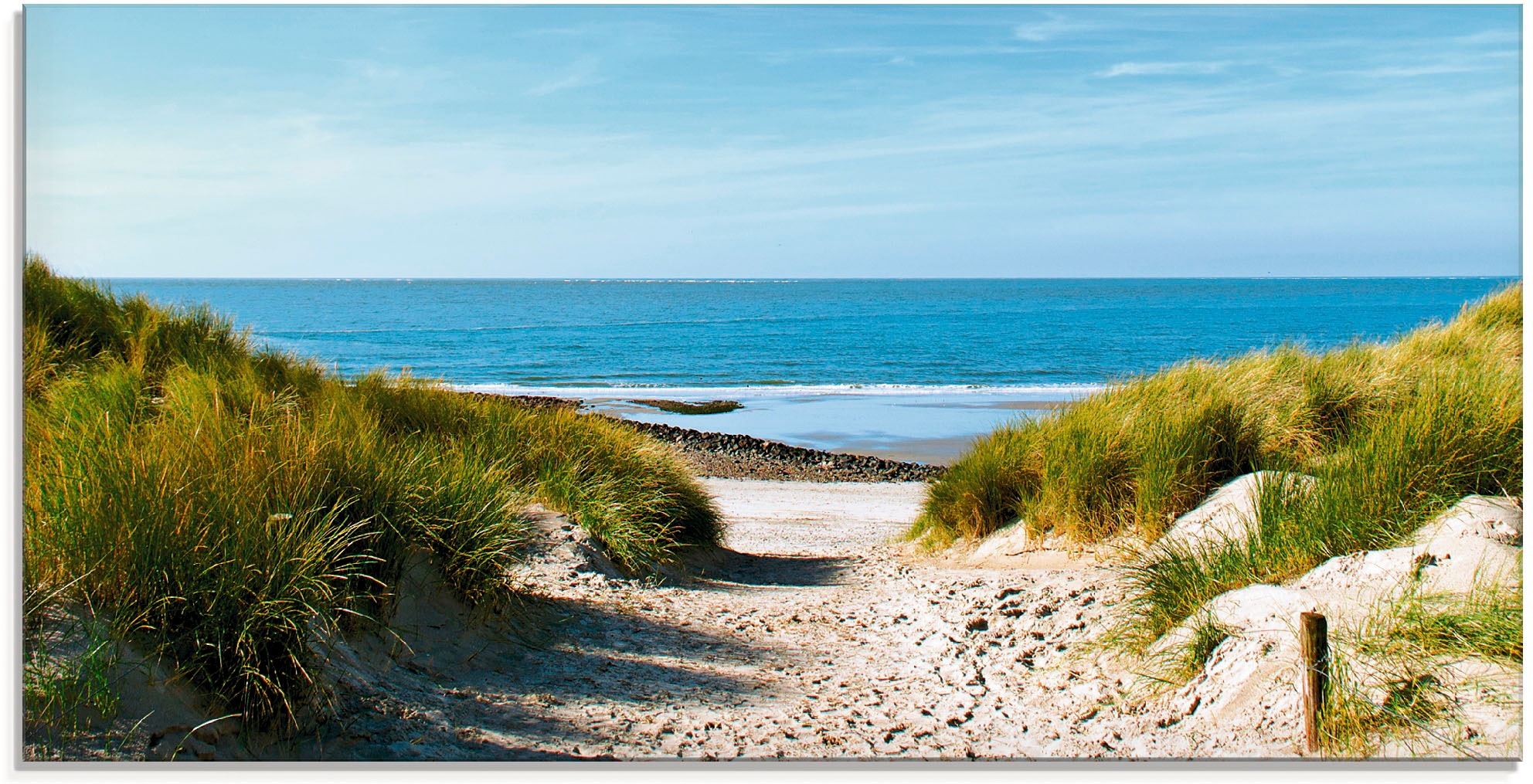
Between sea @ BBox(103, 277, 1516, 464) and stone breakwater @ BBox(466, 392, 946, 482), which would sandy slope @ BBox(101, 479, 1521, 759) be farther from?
stone breakwater @ BBox(466, 392, 946, 482)

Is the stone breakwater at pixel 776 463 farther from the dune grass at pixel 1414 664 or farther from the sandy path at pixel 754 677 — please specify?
the dune grass at pixel 1414 664

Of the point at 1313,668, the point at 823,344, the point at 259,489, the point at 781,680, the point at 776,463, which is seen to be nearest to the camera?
the point at 1313,668

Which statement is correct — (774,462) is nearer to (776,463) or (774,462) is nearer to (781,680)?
(776,463)

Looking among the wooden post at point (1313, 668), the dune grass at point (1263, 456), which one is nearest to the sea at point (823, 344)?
the dune grass at point (1263, 456)

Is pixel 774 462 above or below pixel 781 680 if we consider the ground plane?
below

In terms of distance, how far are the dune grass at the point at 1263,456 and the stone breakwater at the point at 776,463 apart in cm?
719

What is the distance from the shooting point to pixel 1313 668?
347cm

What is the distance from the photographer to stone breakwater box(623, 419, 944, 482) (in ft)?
55.1

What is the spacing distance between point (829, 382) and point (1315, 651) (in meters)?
31.0

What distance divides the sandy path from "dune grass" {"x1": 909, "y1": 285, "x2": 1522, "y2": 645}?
27.5 inches

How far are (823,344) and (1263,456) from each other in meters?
44.0

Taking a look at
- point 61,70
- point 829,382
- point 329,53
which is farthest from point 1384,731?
point 829,382

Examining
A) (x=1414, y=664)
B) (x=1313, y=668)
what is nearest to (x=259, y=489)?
(x=1313, y=668)

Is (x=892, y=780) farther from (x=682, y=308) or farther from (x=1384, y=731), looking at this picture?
(x=682, y=308)
